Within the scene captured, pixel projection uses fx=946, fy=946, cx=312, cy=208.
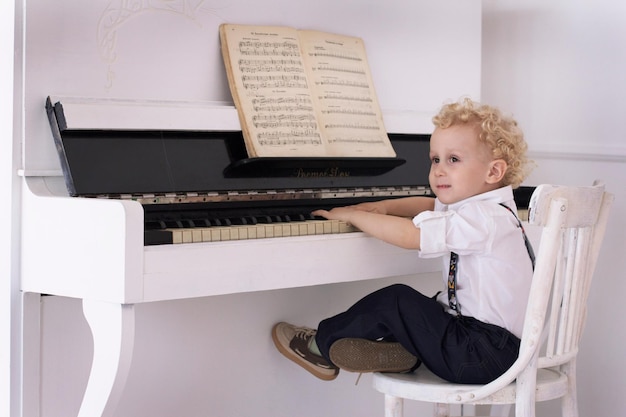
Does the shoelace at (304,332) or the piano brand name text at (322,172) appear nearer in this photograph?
the piano brand name text at (322,172)

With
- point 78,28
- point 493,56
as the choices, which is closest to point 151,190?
point 78,28

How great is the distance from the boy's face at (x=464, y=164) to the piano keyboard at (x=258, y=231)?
9.9 inches

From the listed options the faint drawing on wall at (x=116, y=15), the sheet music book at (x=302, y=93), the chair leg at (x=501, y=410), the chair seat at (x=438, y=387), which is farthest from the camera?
the chair leg at (x=501, y=410)

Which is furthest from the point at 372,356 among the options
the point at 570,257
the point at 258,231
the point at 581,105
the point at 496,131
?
the point at 581,105

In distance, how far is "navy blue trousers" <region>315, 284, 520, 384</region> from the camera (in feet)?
6.69

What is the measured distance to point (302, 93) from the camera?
97.7 inches

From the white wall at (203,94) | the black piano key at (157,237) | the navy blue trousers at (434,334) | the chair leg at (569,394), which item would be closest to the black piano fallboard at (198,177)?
the black piano key at (157,237)

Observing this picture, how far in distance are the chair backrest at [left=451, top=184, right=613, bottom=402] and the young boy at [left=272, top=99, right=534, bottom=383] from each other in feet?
0.24

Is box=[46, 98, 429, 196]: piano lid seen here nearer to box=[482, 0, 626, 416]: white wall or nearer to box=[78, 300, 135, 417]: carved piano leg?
box=[78, 300, 135, 417]: carved piano leg

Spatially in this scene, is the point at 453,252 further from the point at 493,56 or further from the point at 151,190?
the point at 493,56

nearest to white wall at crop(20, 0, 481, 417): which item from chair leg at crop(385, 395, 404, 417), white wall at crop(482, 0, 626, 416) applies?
white wall at crop(482, 0, 626, 416)

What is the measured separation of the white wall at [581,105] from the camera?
3145mm

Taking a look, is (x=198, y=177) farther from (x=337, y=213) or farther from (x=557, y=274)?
(x=557, y=274)

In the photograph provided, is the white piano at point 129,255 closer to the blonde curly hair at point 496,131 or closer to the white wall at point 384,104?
the white wall at point 384,104
